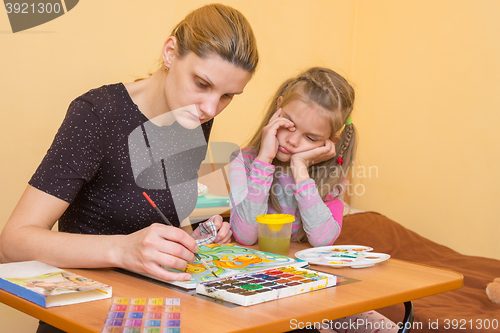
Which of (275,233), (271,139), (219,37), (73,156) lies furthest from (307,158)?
(73,156)

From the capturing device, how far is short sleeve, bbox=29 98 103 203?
0.83 metres

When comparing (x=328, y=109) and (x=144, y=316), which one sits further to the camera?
(x=328, y=109)

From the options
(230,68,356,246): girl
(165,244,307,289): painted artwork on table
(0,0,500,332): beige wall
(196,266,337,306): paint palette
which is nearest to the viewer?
(196,266,337,306): paint palette

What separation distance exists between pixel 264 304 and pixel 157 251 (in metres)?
0.20

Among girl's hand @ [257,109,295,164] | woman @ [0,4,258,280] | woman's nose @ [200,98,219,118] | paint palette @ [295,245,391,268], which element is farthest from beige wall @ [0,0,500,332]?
paint palette @ [295,245,391,268]

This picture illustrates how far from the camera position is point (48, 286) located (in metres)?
0.60

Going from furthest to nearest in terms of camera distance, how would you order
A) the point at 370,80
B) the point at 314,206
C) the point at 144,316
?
the point at 370,80 < the point at 314,206 < the point at 144,316

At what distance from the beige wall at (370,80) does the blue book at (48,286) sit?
1.21 meters

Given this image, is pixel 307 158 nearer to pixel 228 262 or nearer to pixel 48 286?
pixel 228 262

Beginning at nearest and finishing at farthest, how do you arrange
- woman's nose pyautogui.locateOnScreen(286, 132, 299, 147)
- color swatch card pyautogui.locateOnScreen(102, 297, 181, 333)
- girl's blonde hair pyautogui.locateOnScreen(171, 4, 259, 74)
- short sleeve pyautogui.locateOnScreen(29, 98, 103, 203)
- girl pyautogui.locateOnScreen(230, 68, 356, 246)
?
color swatch card pyautogui.locateOnScreen(102, 297, 181, 333), short sleeve pyautogui.locateOnScreen(29, 98, 103, 203), girl's blonde hair pyautogui.locateOnScreen(171, 4, 259, 74), girl pyautogui.locateOnScreen(230, 68, 356, 246), woman's nose pyautogui.locateOnScreen(286, 132, 299, 147)

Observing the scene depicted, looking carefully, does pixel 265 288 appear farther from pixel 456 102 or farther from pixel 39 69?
pixel 456 102

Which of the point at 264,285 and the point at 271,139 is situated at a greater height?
the point at 271,139

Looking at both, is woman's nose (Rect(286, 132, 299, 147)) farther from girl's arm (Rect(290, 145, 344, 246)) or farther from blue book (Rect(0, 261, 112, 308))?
blue book (Rect(0, 261, 112, 308))

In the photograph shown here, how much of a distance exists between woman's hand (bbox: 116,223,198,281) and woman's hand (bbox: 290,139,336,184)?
563 mm
